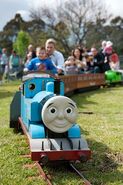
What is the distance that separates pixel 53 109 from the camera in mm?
4926

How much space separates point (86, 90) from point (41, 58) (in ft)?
24.3

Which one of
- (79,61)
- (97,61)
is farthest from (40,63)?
(97,61)

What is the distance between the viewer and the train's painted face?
491 centimetres

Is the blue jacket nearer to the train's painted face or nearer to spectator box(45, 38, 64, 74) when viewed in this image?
spectator box(45, 38, 64, 74)

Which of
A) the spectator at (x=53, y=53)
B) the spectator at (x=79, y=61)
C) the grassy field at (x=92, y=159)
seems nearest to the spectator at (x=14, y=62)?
the spectator at (x=79, y=61)

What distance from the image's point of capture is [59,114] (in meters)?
4.93

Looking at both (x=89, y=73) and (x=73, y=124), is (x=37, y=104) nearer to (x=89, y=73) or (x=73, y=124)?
(x=73, y=124)

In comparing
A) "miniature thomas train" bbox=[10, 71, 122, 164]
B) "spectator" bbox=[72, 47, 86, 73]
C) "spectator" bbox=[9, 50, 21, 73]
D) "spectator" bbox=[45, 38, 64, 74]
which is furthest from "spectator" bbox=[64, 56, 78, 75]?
"miniature thomas train" bbox=[10, 71, 122, 164]

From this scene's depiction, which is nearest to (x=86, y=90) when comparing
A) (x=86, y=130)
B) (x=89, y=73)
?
(x=89, y=73)

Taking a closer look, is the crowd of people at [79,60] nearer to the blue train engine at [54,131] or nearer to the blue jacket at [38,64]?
the blue jacket at [38,64]

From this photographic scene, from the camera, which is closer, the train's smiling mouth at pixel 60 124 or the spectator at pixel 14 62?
the train's smiling mouth at pixel 60 124

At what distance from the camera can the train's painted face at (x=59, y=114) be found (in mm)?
4914

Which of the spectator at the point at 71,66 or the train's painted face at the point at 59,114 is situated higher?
the spectator at the point at 71,66

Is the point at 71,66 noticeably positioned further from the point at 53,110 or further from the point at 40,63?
the point at 53,110
